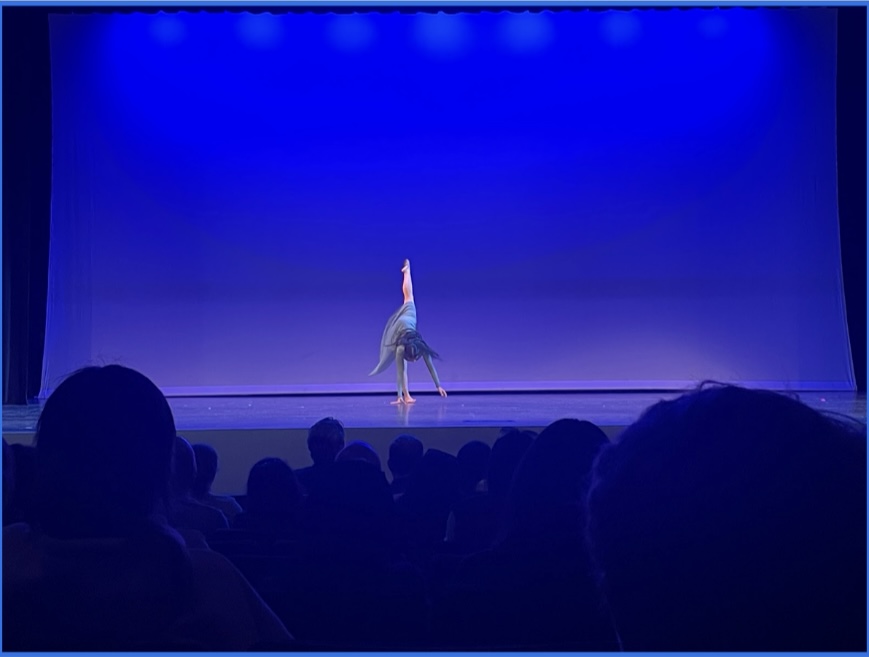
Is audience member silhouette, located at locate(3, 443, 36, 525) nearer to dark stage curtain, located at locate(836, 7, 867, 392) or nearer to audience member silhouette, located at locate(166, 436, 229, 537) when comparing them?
audience member silhouette, located at locate(166, 436, 229, 537)

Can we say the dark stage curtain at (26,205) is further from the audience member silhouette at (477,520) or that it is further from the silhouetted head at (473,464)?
the audience member silhouette at (477,520)

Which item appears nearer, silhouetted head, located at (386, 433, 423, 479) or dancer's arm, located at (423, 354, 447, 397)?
silhouetted head, located at (386, 433, 423, 479)

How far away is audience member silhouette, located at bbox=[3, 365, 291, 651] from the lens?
1310 mm

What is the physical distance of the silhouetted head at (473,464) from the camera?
75.5 inches

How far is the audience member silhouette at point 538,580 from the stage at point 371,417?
53cm

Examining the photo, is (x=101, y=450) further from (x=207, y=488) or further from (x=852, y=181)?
(x=852, y=181)

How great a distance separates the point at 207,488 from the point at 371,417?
1.78 m

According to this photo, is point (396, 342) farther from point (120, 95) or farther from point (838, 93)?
point (838, 93)

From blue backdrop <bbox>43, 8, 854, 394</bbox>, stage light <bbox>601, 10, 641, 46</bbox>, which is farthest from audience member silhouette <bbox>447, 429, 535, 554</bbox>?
stage light <bbox>601, 10, 641, 46</bbox>

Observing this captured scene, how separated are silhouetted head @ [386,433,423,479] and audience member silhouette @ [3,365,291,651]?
0.71 meters

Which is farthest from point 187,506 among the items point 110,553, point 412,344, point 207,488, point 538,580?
point 412,344

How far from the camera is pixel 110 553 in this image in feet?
4.39

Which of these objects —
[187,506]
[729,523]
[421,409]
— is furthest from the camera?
[421,409]

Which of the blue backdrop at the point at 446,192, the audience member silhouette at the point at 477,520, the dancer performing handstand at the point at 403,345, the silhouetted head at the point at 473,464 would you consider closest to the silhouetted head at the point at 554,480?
the audience member silhouette at the point at 477,520
